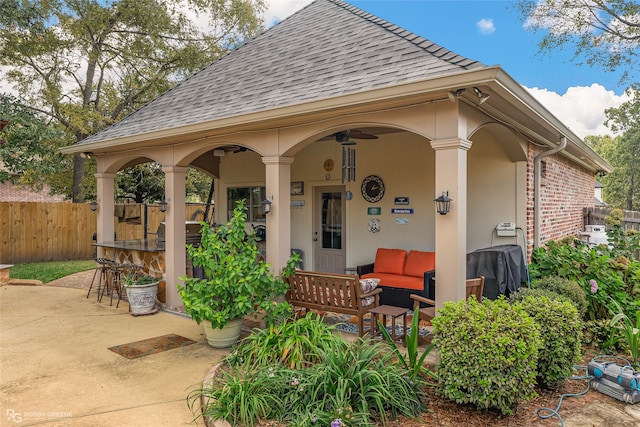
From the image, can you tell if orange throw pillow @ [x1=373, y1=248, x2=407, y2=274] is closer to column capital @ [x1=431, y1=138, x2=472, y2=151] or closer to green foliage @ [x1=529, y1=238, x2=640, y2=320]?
green foliage @ [x1=529, y1=238, x2=640, y2=320]

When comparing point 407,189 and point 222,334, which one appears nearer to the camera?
point 222,334

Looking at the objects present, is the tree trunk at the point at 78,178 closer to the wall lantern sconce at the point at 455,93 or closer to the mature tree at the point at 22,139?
the mature tree at the point at 22,139

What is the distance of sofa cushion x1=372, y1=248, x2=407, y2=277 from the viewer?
711 centimetres

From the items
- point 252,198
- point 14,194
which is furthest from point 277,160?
point 14,194

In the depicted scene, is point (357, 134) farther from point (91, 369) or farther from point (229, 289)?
point (91, 369)

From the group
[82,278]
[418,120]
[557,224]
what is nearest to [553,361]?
[418,120]

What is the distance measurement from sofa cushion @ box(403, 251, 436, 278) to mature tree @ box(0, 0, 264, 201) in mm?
11240

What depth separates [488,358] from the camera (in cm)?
304

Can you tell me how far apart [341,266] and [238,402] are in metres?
5.14

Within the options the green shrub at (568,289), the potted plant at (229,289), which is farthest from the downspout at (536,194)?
the potted plant at (229,289)

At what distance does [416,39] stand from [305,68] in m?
1.72

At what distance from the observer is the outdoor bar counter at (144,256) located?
7074mm

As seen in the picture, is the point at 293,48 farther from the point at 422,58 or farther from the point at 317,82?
the point at 422,58

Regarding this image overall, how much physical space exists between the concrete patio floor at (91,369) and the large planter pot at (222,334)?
100 millimetres
